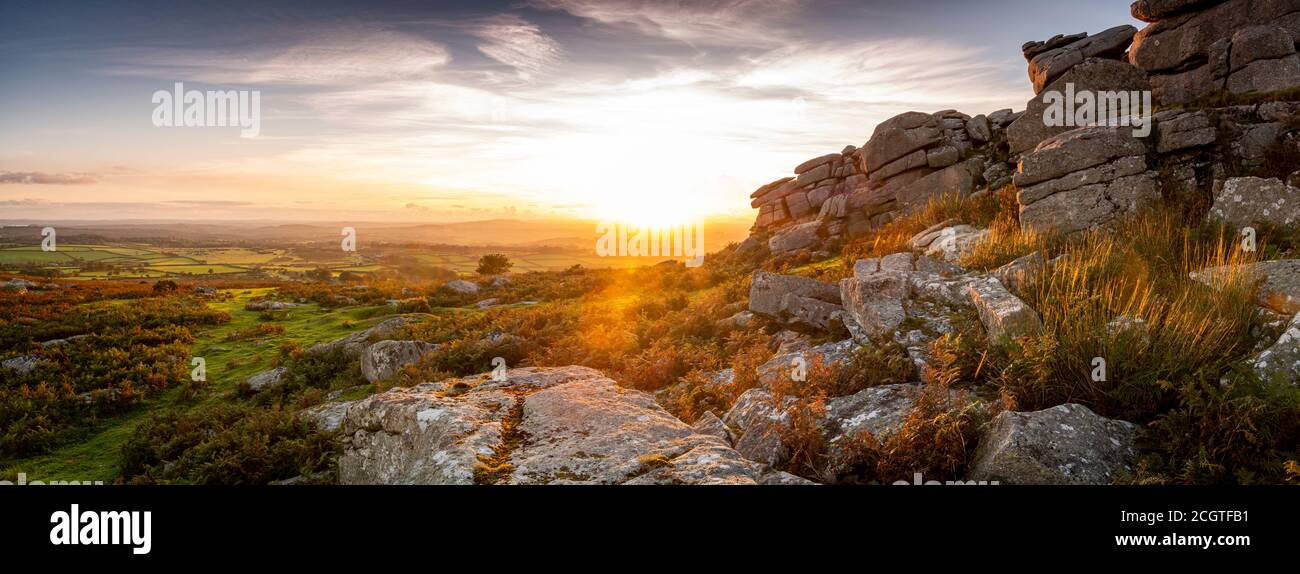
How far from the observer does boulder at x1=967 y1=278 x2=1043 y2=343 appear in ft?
24.7

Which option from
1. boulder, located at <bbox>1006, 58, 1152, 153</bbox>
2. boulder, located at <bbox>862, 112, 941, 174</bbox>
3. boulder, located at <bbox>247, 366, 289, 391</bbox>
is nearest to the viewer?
boulder, located at <bbox>247, 366, 289, 391</bbox>

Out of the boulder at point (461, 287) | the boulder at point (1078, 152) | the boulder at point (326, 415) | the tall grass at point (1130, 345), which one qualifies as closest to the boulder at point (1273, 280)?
the tall grass at point (1130, 345)

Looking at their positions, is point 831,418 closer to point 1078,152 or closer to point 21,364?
point 1078,152

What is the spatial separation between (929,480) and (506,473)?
177 inches

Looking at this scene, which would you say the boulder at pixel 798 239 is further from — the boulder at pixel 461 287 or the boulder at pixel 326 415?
the boulder at pixel 326 415

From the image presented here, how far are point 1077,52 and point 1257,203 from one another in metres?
20.0

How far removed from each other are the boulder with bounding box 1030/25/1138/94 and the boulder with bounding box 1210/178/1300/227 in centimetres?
1742

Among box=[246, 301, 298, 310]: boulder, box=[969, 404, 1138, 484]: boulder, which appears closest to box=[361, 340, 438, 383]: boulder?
box=[969, 404, 1138, 484]: boulder

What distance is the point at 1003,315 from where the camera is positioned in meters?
7.77

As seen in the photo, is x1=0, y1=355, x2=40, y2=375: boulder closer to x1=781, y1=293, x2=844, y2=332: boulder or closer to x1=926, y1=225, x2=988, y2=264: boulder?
x1=781, y1=293, x2=844, y2=332: boulder

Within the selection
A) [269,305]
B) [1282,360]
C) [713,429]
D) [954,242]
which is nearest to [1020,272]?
[1282,360]
